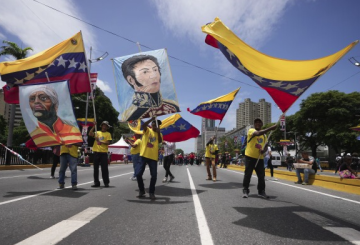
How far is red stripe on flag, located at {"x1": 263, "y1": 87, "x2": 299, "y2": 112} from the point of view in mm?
5010

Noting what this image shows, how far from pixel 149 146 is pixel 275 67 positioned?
125 inches

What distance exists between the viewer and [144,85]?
797cm

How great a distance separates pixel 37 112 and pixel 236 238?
18.8 feet

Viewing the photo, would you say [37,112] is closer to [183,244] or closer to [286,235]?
[183,244]

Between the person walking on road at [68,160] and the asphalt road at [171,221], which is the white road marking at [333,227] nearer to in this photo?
the asphalt road at [171,221]

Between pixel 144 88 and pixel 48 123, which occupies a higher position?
pixel 144 88

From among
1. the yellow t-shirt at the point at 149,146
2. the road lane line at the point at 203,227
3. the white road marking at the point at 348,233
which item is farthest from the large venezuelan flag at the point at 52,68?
the white road marking at the point at 348,233

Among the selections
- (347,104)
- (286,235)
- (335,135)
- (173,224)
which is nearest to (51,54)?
(173,224)

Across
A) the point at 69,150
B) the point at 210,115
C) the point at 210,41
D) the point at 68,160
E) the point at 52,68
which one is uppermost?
the point at 210,41

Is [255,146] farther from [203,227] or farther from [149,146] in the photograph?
[203,227]

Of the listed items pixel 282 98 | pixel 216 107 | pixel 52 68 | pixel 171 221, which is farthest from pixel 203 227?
pixel 216 107

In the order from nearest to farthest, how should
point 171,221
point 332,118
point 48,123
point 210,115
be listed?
point 171,221 < point 48,123 < point 210,115 < point 332,118

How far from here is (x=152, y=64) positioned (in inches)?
325

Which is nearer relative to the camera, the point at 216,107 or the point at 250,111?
the point at 216,107
